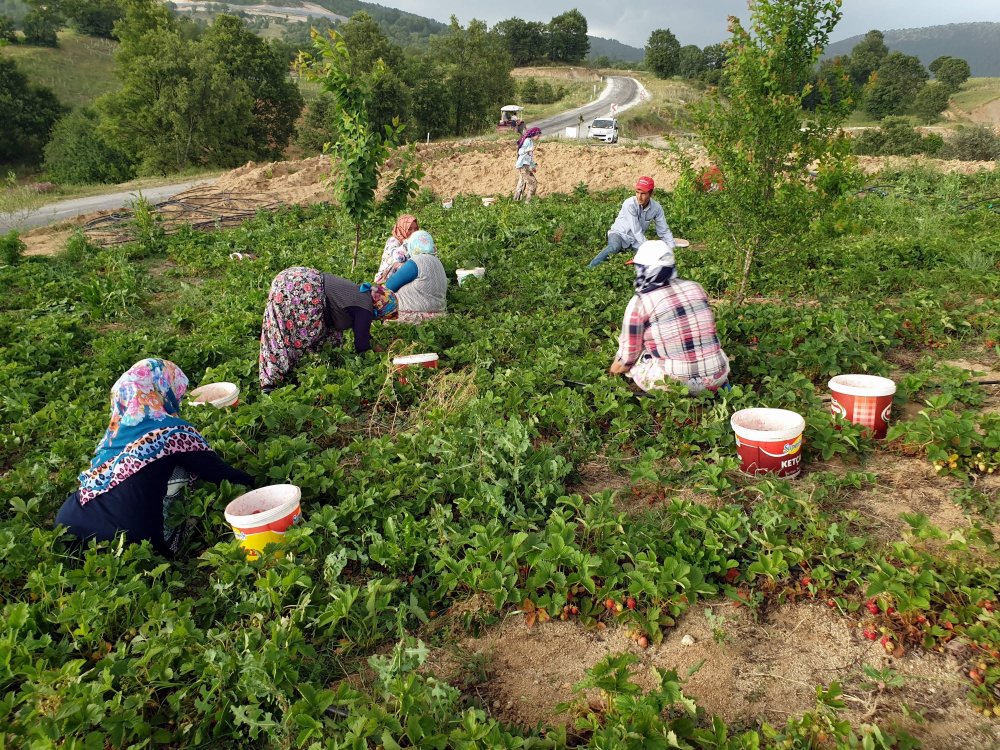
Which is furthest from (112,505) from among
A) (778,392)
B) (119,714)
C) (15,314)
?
(15,314)

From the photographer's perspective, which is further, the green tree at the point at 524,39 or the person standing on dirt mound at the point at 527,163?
the green tree at the point at 524,39

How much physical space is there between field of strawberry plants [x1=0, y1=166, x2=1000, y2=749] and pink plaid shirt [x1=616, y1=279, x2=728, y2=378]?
279 millimetres

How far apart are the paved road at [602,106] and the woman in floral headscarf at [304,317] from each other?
27.7 meters

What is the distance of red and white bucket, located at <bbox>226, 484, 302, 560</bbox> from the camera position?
10.1 ft

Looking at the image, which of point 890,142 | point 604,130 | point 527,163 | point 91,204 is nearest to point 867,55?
point 890,142

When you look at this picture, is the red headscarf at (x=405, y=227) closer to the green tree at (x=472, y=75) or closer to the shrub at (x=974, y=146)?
the shrub at (x=974, y=146)

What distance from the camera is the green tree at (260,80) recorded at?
111 ft

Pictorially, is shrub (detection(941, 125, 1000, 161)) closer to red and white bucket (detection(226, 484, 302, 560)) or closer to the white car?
the white car

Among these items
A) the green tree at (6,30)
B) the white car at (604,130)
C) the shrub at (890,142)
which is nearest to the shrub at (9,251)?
the white car at (604,130)

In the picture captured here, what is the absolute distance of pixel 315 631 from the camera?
2.67m

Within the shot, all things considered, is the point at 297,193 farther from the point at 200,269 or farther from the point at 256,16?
the point at 256,16

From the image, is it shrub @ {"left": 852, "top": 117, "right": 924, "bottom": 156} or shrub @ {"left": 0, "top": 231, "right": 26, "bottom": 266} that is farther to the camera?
shrub @ {"left": 852, "top": 117, "right": 924, "bottom": 156}

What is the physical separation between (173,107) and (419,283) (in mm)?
28068

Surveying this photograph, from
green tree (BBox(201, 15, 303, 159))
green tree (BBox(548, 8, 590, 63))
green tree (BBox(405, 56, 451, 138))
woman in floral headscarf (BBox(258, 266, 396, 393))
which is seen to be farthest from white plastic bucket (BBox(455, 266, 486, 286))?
green tree (BBox(548, 8, 590, 63))
